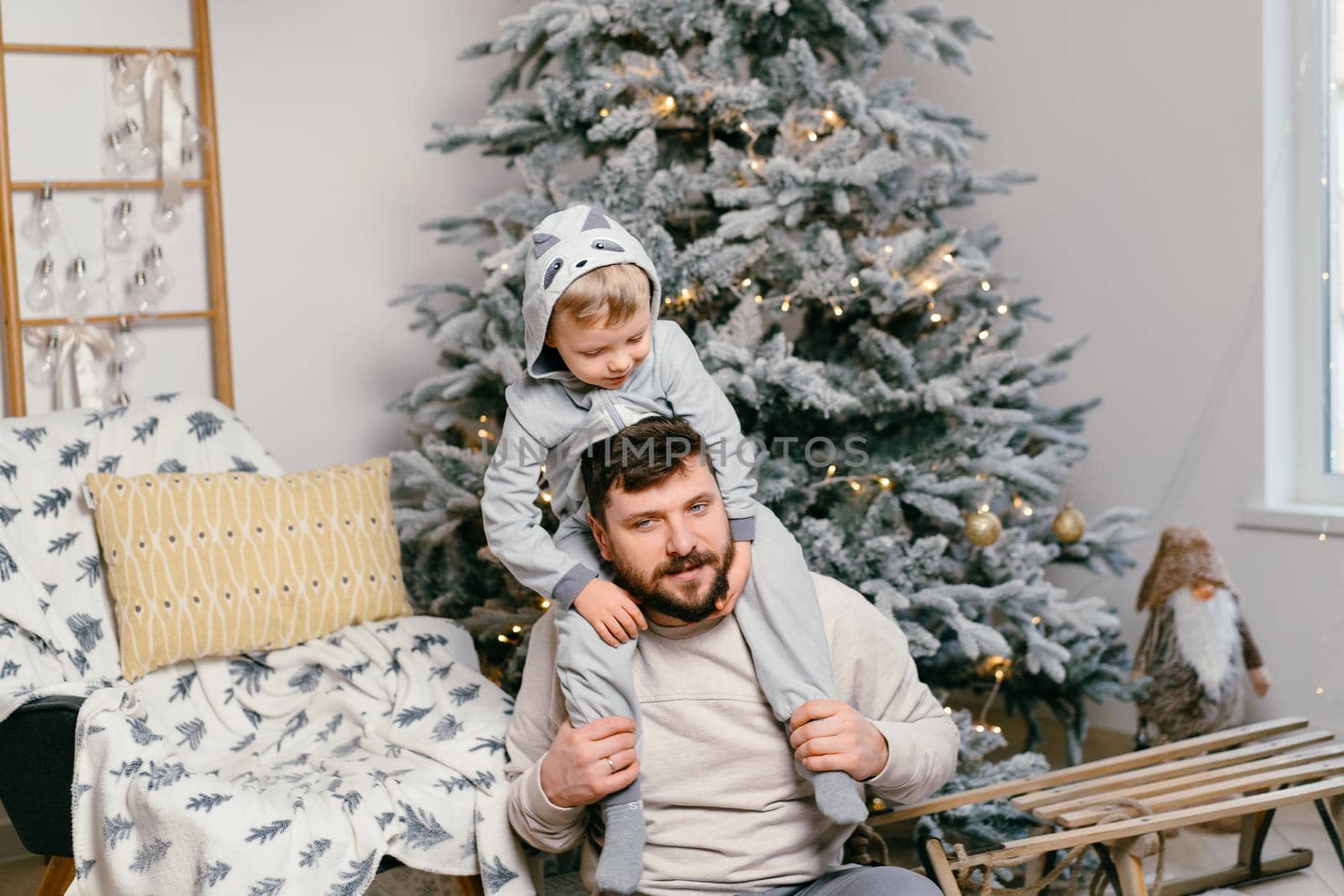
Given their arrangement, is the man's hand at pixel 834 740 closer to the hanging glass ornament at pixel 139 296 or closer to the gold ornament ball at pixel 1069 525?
the gold ornament ball at pixel 1069 525

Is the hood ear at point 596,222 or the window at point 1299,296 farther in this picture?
the window at point 1299,296

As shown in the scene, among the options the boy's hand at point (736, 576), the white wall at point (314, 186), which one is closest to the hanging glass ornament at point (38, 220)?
the white wall at point (314, 186)

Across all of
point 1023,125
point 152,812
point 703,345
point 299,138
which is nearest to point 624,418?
point 703,345

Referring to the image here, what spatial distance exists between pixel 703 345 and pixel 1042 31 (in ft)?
5.14

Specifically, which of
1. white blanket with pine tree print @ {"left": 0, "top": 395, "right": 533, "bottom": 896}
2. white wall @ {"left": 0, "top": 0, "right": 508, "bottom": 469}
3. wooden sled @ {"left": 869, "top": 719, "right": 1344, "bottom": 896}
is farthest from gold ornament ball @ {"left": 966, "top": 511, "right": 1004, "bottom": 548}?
white wall @ {"left": 0, "top": 0, "right": 508, "bottom": 469}

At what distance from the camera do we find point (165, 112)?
2.85 meters

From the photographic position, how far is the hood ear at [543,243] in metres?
1.71

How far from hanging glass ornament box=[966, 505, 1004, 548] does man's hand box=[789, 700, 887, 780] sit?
0.86 meters

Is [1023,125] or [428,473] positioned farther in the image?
[1023,125]

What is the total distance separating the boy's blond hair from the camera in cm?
166

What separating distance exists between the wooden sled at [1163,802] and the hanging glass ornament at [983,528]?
1.53ft

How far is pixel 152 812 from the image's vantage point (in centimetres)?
170

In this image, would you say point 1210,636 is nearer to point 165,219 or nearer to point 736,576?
point 736,576

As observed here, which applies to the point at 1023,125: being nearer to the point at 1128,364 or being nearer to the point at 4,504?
the point at 1128,364
